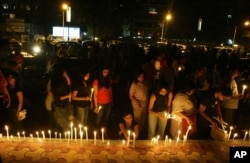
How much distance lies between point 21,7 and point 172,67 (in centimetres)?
7608

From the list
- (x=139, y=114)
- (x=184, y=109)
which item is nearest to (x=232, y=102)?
(x=184, y=109)

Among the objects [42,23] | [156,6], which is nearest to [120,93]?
[42,23]

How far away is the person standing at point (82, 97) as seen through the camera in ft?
24.9

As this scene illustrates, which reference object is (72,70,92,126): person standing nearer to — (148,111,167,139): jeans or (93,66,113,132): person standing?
(93,66,113,132): person standing

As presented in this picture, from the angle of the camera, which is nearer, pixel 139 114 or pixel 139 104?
pixel 139 104

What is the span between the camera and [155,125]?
24.5ft

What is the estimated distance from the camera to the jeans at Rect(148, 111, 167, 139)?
7352mm

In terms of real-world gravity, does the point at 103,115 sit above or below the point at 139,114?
below

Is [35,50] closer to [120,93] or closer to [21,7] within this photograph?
[120,93]

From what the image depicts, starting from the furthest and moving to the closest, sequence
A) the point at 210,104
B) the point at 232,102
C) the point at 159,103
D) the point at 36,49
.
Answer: the point at 36,49 → the point at 232,102 → the point at 210,104 → the point at 159,103

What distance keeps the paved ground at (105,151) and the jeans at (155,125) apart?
612 mm

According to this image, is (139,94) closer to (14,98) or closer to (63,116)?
(63,116)

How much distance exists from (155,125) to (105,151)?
1.67 metres

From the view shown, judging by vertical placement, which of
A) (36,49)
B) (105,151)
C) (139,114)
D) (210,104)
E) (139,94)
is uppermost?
(36,49)
